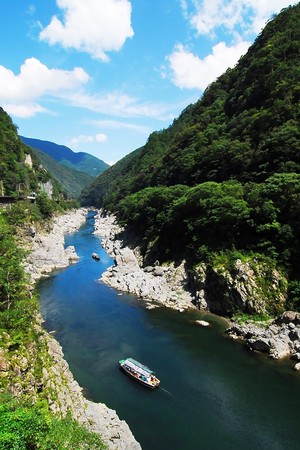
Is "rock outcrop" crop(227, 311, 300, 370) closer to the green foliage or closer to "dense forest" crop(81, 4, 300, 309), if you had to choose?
"dense forest" crop(81, 4, 300, 309)

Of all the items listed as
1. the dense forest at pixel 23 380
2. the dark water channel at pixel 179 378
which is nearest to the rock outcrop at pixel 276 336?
the dark water channel at pixel 179 378

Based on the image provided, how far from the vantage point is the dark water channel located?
2359cm

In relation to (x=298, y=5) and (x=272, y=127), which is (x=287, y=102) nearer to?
(x=272, y=127)

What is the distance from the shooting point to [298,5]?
85.5 meters

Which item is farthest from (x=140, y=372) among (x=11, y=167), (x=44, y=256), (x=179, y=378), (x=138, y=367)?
(x=11, y=167)

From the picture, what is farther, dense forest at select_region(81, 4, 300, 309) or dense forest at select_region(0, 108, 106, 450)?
dense forest at select_region(81, 4, 300, 309)

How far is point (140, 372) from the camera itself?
28.9 meters

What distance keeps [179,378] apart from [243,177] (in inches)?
A: 1509

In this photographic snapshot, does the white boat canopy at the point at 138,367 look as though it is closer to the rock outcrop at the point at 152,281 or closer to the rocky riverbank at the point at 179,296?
the rocky riverbank at the point at 179,296

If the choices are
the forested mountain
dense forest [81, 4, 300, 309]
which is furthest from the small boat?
the forested mountain

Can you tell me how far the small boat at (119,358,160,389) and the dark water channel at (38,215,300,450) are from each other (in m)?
0.61

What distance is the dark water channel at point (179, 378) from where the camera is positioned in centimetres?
2359

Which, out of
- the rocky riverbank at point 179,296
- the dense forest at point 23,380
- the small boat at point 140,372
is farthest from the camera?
the rocky riverbank at point 179,296

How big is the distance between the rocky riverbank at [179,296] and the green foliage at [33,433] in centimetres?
2441
